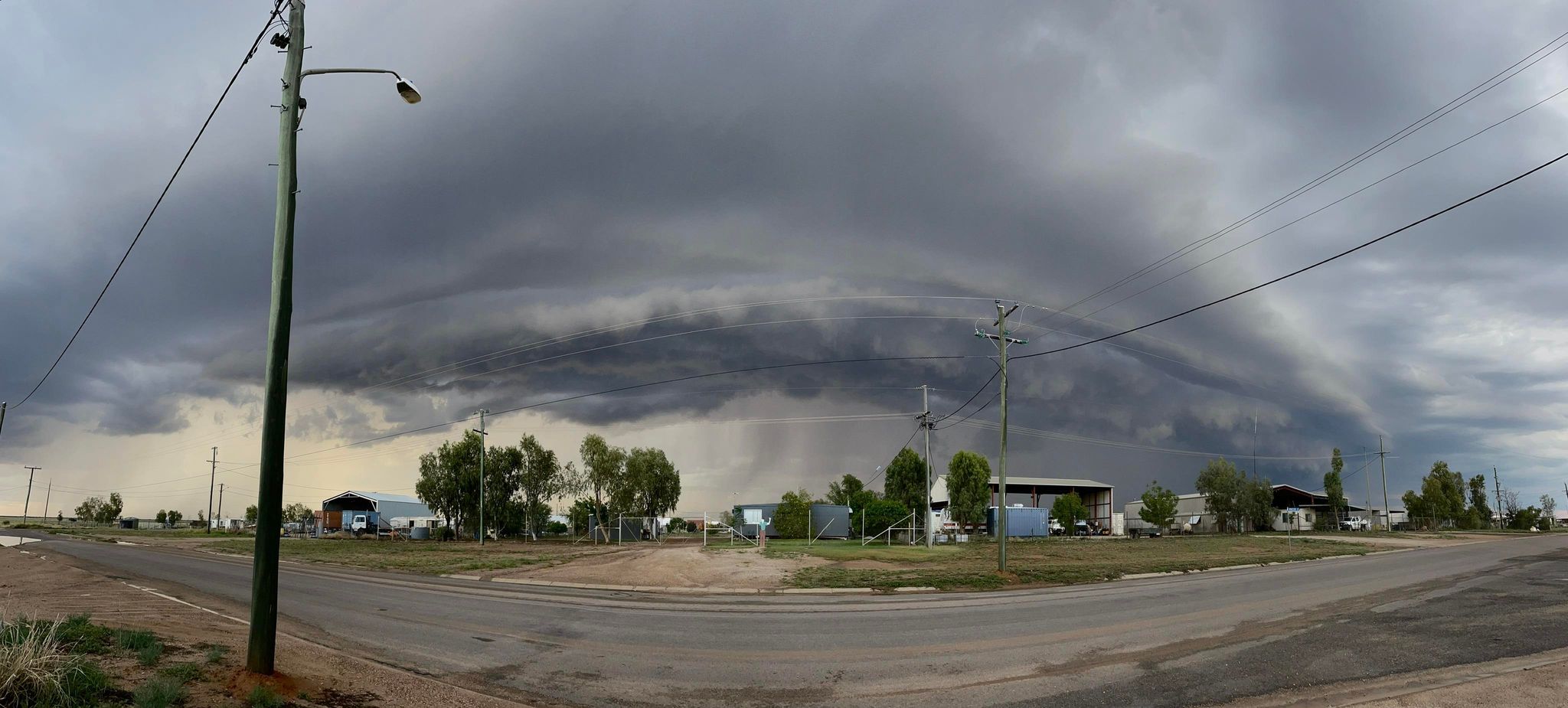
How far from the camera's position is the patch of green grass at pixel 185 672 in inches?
310

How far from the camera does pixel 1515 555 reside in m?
36.2

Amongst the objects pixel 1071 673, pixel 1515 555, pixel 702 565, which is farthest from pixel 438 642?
pixel 1515 555

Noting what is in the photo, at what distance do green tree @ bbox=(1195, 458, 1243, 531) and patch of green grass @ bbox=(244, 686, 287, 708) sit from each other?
4111 inches

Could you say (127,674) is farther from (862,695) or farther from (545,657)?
(862,695)

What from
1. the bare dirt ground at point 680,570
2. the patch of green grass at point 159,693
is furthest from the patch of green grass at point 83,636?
the bare dirt ground at point 680,570

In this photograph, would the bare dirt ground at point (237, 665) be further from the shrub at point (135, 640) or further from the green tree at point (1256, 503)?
the green tree at point (1256, 503)

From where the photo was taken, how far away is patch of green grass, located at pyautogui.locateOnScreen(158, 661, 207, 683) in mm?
7867

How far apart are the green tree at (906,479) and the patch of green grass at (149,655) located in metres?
75.8

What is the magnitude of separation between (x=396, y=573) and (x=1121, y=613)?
28.9 metres

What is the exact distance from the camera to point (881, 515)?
63.8 meters

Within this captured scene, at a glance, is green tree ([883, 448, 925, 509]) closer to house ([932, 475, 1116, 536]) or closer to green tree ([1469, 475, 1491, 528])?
house ([932, 475, 1116, 536])

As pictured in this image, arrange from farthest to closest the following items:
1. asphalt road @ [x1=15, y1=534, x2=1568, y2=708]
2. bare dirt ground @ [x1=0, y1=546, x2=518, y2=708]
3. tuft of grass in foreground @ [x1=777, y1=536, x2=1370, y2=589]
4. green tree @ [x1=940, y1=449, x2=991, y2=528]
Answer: green tree @ [x1=940, y1=449, x2=991, y2=528]
tuft of grass in foreground @ [x1=777, y1=536, x2=1370, y2=589]
asphalt road @ [x1=15, y1=534, x2=1568, y2=708]
bare dirt ground @ [x1=0, y1=546, x2=518, y2=708]

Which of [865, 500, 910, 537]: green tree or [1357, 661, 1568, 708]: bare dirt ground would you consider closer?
[1357, 661, 1568, 708]: bare dirt ground

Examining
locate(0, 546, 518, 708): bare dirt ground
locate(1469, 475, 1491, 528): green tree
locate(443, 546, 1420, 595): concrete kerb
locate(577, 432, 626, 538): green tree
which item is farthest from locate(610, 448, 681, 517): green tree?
locate(1469, 475, 1491, 528): green tree
